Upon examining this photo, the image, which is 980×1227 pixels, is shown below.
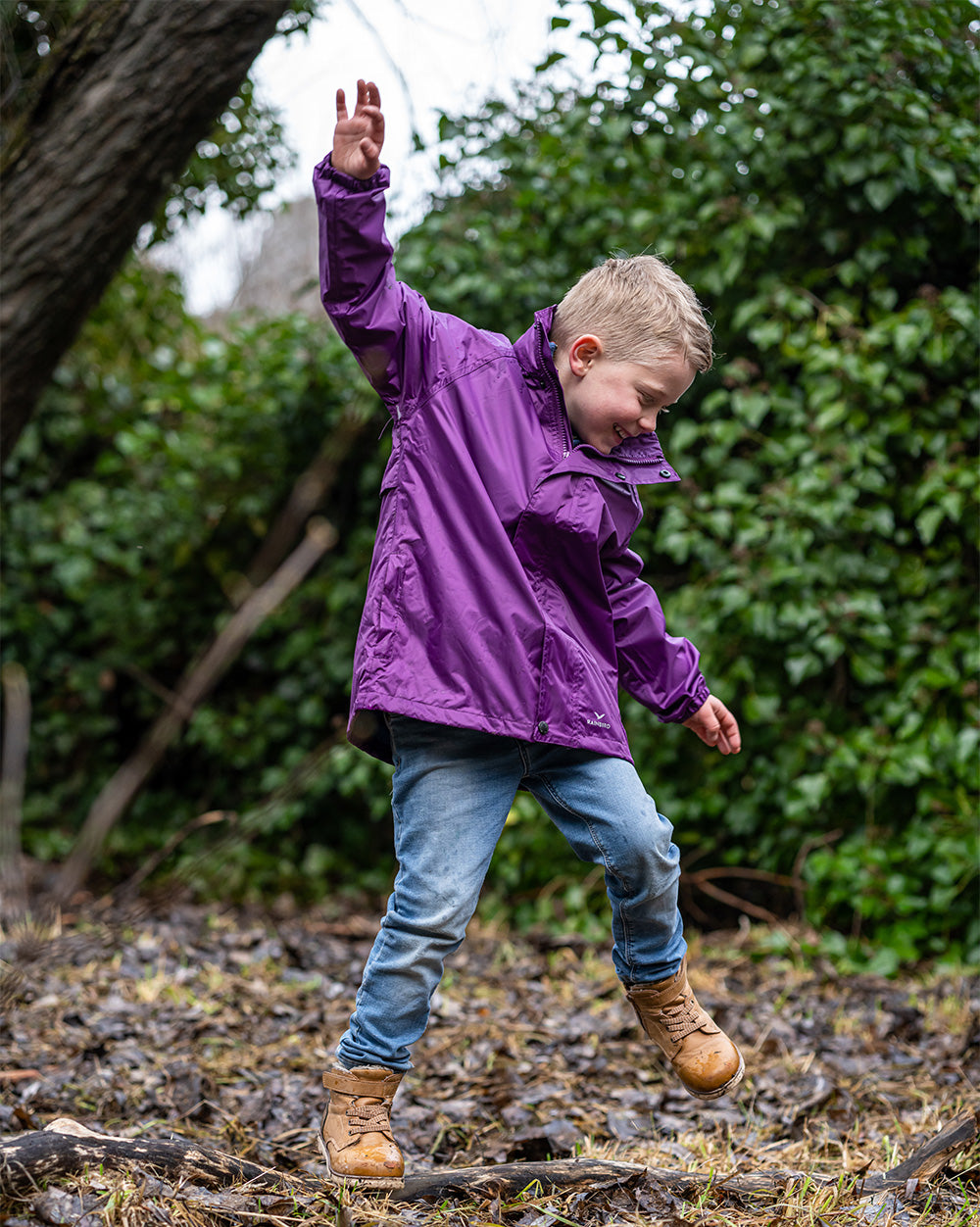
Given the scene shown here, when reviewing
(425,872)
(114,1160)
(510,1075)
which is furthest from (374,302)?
(510,1075)

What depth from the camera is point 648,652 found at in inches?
77.4

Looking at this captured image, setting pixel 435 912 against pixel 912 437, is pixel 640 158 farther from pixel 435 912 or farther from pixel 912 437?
pixel 435 912

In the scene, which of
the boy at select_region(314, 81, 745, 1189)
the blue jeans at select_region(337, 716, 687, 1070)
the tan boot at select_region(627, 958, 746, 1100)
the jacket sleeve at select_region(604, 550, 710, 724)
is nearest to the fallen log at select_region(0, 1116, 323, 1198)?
the boy at select_region(314, 81, 745, 1189)

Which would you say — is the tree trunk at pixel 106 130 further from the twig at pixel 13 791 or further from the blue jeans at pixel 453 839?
the twig at pixel 13 791

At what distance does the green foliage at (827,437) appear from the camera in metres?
3.35

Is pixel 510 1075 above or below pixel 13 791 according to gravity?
below

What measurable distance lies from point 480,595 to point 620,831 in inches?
17.9

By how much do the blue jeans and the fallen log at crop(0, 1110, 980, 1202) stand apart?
0.21m

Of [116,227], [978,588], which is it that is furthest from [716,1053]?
[116,227]

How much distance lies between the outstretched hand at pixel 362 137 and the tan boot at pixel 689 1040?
1.47 m

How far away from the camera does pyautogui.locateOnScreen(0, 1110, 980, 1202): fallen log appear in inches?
63.4

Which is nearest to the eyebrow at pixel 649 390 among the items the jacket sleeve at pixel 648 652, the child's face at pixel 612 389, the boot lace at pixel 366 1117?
the child's face at pixel 612 389

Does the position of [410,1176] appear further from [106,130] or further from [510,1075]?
[106,130]

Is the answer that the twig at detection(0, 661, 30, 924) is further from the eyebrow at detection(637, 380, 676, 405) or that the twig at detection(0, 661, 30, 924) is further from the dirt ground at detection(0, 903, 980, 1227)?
the eyebrow at detection(637, 380, 676, 405)
